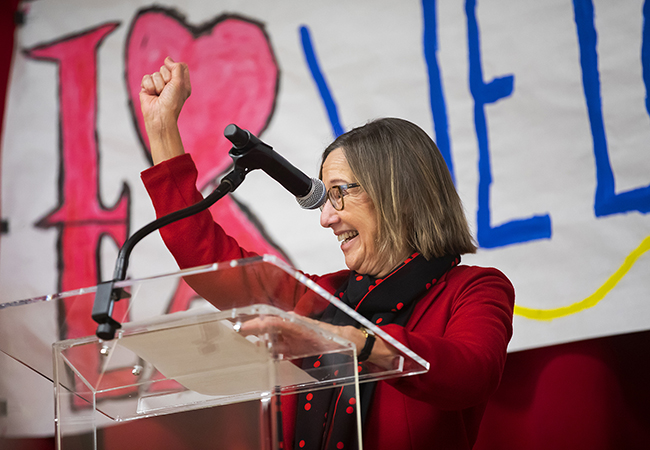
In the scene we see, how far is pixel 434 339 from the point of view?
0.91m

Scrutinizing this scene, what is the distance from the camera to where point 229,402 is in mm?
833

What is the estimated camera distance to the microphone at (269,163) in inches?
35.9

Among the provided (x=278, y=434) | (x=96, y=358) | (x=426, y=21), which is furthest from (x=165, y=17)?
(x=278, y=434)

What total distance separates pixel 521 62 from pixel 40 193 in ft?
5.51

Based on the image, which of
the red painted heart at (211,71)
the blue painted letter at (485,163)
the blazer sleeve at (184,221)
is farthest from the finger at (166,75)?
the blue painted letter at (485,163)

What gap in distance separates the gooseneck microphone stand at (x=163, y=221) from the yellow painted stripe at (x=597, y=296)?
1085 mm

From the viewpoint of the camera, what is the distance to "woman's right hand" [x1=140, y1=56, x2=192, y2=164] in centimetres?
128

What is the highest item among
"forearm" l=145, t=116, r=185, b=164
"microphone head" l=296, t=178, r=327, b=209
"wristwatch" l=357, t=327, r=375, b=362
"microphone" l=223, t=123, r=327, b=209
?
"forearm" l=145, t=116, r=185, b=164

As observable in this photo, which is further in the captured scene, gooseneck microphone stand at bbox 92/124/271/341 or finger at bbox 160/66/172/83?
finger at bbox 160/66/172/83

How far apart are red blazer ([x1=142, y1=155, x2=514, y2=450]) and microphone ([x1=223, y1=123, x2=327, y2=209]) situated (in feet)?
0.84

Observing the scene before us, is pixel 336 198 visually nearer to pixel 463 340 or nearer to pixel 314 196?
pixel 314 196

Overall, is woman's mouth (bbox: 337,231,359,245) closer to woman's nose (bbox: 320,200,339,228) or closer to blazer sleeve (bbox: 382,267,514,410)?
woman's nose (bbox: 320,200,339,228)

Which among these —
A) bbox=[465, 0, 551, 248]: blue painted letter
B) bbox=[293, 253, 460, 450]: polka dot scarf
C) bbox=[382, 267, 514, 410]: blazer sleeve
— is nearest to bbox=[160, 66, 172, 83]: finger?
bbox=[293, 253, 460, 450]: polka dot scarf

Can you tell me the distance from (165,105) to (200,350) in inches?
26.1
